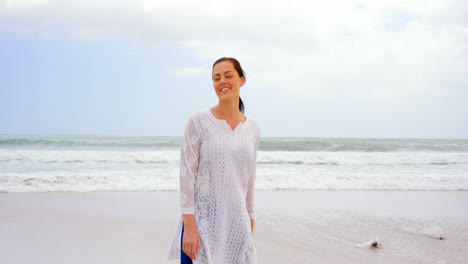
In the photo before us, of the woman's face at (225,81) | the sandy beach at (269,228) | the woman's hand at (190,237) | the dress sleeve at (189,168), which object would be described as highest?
the woman's face at (225,81)

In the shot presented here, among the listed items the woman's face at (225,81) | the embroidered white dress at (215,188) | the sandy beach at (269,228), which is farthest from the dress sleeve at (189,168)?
the sandy beach at (269,228)

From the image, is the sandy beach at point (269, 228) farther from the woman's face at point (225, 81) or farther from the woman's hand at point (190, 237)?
the woman's face at point (225, 81)

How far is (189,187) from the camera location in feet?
4.95

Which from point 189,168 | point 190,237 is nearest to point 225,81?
point 189,168

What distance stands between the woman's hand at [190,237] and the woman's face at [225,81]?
59 centimetres

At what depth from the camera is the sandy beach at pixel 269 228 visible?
145 inches

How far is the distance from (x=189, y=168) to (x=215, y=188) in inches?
6.2

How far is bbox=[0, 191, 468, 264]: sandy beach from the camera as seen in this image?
12.1 ft

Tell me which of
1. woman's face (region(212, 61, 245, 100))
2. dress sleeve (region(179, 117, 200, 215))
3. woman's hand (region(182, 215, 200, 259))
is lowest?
woman's hand (region(182, 215, 200, 259))

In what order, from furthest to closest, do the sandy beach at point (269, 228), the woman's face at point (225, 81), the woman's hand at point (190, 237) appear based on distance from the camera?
the sandy beach at point (269, 228) → the woman's face at point (225, 81) → the woman's hand at point (190, 237)

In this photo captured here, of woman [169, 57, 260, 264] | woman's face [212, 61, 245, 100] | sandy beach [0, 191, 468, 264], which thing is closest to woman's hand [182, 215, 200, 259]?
woman [169, 57, 260, 264]

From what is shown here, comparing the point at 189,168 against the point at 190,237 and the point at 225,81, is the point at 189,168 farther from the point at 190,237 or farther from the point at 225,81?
the point at 225,81

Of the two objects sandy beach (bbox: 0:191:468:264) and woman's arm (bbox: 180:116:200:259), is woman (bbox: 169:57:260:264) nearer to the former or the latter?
woman's arm (bbox: 180:116:200:259)

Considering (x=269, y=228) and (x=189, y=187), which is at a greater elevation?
(x=189, y=187)
